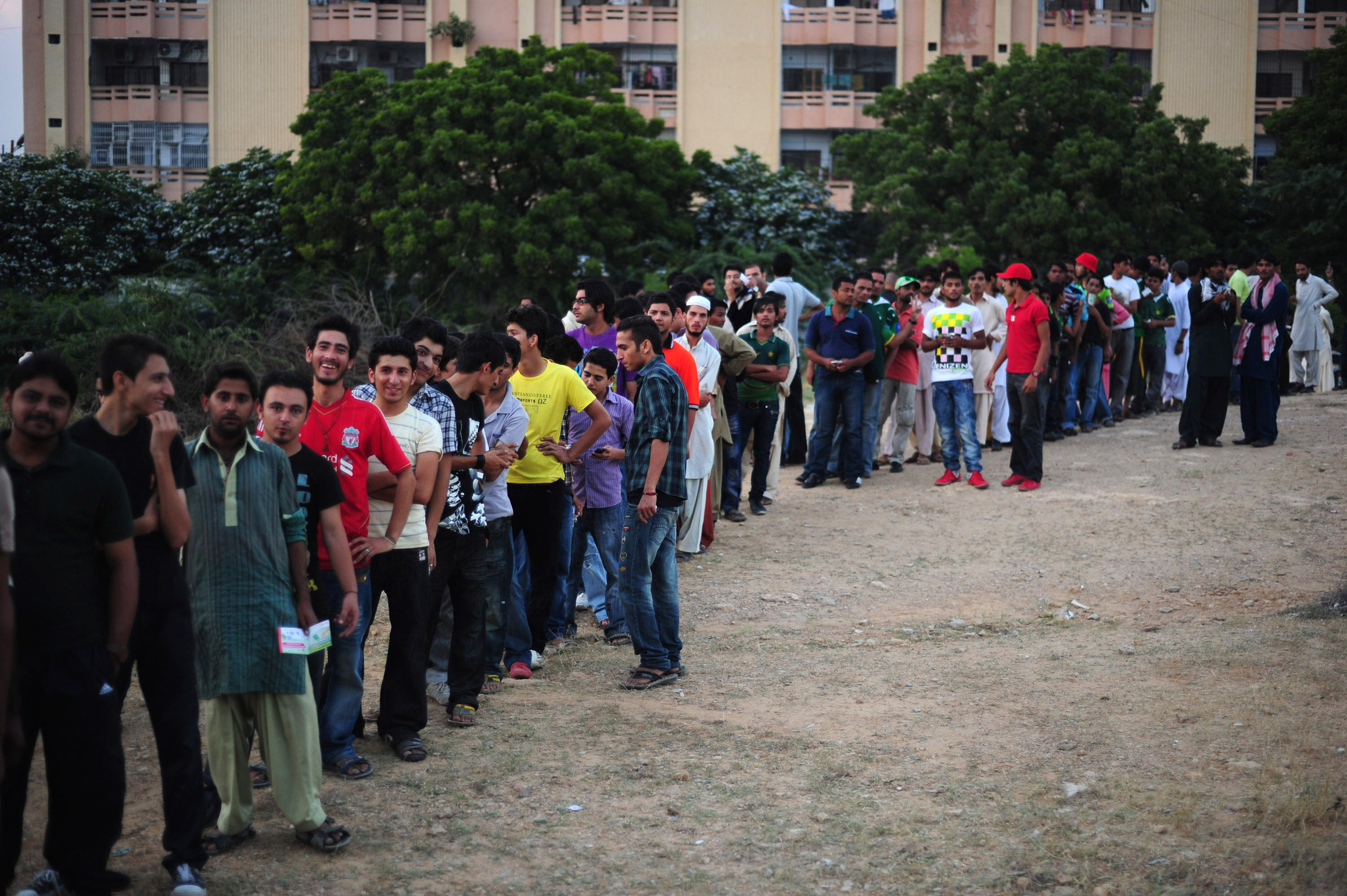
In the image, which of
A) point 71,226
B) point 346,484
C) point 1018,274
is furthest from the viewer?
point 71,226

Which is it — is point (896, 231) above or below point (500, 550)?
above

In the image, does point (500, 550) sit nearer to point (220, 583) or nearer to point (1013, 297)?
point (220, 583)

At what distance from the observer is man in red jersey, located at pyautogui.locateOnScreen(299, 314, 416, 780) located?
495 cm

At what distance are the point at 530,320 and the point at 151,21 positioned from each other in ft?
116

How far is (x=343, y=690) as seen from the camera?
5.05 meters

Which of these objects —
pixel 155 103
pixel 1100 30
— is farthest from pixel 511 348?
pixel 1100 30

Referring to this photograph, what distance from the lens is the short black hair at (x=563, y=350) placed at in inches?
289

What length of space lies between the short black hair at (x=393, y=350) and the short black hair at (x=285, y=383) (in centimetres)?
61

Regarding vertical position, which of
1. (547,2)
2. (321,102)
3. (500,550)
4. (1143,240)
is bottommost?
(500,550)

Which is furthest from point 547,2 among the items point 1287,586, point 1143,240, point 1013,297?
point 1287,586

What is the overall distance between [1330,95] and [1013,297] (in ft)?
72.0

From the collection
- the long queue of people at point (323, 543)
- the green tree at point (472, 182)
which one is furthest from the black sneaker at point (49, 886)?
the green tree at point (472, 182)

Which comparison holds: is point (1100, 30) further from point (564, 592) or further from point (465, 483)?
point (465, 483)

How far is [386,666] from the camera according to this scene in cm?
545
